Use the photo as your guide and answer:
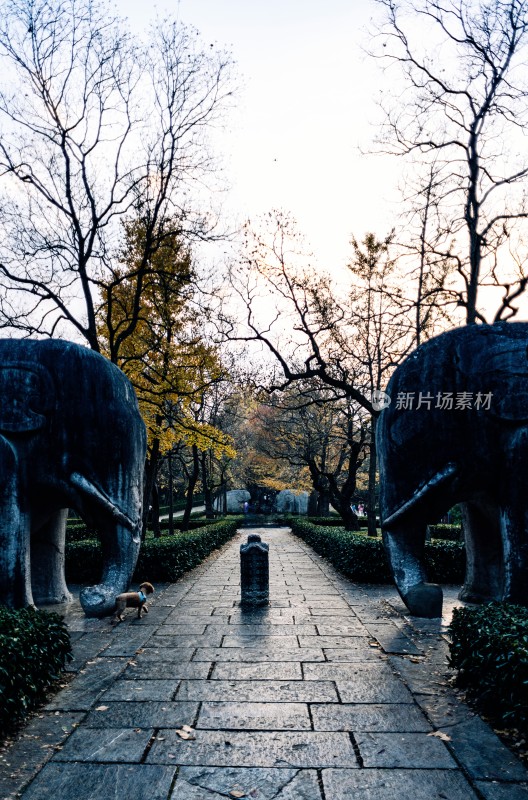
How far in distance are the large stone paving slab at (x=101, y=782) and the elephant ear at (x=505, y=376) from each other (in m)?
4.85

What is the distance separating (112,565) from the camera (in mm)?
7094

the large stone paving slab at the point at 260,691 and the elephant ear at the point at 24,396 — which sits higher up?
the elephant ear at the point at 24,396

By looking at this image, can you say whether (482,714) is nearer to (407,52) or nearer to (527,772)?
(527,772)

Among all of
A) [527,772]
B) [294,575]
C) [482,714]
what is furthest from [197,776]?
[294,575]

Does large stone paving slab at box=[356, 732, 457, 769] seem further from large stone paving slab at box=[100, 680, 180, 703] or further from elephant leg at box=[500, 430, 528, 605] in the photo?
elephant leg at box=[500, 430, 528, 605]

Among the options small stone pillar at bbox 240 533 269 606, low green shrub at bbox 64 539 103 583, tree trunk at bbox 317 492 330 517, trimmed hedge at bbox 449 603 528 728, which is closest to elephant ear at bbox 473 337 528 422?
trimmed hedge at bbox 449 603 528 728

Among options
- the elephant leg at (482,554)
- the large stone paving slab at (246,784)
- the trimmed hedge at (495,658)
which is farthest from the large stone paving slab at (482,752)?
the elephant leg at (482,554)

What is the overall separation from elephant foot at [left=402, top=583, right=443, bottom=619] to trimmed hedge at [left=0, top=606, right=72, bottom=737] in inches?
159

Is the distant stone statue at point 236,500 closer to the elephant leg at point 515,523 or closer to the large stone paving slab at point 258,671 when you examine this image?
the elephant leg at point 515,523

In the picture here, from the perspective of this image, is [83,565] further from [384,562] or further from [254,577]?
[384,562]

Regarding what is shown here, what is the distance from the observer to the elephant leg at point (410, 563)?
683cm

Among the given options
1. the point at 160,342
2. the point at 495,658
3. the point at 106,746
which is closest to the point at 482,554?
the point at 495,658

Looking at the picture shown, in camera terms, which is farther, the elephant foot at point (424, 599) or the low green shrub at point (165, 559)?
the low green shrub at point (165, 559)

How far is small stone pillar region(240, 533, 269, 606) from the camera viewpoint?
8508 mm
